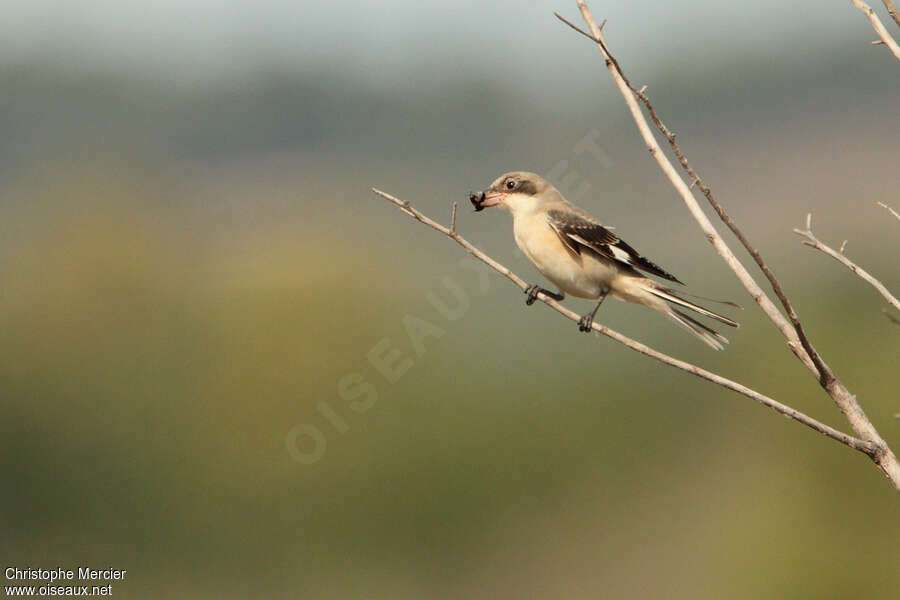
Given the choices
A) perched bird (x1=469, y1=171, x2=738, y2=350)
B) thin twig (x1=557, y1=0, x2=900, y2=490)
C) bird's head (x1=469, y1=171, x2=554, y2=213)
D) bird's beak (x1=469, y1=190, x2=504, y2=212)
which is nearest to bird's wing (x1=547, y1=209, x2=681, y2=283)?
perched bird (x1=469, y1=171, x2=738, y2=350)

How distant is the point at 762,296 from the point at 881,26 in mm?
1060

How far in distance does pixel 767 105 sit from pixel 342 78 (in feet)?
291

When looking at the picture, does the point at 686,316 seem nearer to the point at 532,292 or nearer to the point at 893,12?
the point at 532,292

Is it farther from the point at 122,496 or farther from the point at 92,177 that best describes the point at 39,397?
the point at 92,177

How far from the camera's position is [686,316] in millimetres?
7012

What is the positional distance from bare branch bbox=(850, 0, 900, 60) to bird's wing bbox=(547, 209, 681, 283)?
14.1ft

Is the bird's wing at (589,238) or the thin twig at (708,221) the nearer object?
the thin twig at (708,221)

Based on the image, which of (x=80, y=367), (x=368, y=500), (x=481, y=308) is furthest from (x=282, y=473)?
(x=481, y=308)

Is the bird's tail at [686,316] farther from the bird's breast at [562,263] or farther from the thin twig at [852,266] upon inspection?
the thin twig at [852,266]

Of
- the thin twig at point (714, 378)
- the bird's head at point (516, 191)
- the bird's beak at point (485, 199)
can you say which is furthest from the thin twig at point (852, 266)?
the bird's head at point (516, 191)

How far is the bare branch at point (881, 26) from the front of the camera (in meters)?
3.15

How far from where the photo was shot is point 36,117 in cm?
18588

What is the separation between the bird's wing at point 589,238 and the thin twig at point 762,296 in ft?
13.5
